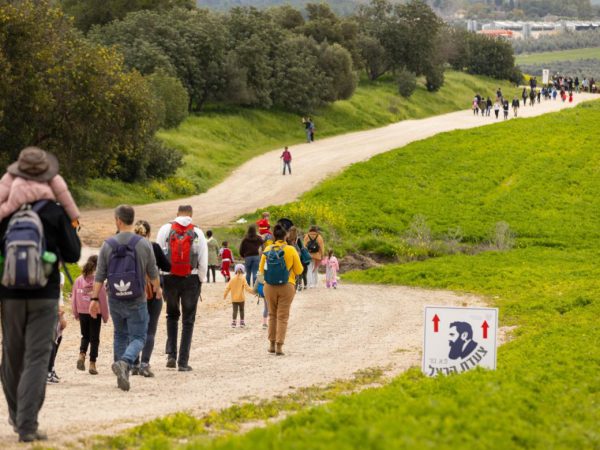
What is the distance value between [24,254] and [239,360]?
839 centimetres

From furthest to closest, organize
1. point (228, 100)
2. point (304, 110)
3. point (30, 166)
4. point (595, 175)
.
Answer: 1. point (304, 110)
2. point (228, 100)
3. point (595, 175)
4. point (30, 166)

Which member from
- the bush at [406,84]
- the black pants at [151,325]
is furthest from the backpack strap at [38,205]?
the bush at [406,84]

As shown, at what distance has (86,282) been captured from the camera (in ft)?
57.7

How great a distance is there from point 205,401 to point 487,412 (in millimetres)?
3718

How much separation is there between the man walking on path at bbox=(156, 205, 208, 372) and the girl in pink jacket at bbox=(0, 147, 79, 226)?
502 cm

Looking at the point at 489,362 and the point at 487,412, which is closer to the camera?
the point at 487,412

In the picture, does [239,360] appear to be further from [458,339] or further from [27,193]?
[27,193]

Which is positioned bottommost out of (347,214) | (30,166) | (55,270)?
(347,214)

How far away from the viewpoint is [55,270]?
1130cm

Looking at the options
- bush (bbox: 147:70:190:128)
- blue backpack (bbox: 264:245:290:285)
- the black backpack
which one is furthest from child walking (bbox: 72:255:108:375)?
bush (bbox: 147:70:190:128)

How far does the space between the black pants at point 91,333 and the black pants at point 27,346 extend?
564 cm

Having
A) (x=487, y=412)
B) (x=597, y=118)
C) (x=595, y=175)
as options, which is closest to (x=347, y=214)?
(x=595, y=175)

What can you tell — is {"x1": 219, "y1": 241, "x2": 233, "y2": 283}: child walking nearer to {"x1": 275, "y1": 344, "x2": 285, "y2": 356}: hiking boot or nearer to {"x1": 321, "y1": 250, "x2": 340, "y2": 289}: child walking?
{"x1": 321, "y1": 250, "x2": 340, "y2": 289}: child walking

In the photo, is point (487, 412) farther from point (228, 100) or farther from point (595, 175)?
point (228, 100)
